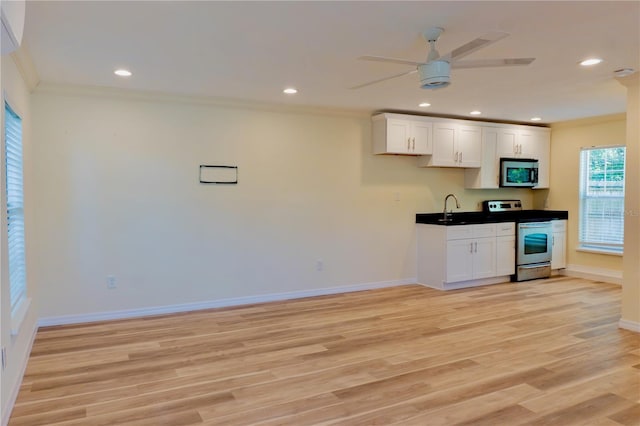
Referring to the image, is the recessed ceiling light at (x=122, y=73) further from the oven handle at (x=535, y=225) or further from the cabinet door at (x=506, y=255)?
the oven handle at (x=535, y=225)

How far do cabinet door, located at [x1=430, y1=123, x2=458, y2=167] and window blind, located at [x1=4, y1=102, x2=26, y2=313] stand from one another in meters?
4.53

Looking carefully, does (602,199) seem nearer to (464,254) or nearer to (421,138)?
(464,254)

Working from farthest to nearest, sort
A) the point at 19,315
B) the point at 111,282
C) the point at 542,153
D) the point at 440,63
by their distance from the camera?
the point at 542,153 < the point at 111,282 < the point at 19,315 < the point at 440,63

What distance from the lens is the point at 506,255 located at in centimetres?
616

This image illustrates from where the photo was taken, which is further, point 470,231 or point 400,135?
point 470,231

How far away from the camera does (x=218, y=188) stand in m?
4.89

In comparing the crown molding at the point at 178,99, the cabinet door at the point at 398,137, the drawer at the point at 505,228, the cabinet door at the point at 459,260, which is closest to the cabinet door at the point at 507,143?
the drawer at the point at 505,228

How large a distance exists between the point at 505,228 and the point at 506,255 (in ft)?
1.23

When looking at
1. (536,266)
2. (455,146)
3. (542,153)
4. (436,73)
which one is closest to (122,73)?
(436,73)

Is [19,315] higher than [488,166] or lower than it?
lower

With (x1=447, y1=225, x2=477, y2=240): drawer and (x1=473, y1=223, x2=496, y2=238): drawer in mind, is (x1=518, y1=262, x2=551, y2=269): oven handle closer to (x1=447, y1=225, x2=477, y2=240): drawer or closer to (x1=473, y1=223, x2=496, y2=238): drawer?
(x1=473, y1=223, x2=496, y2=238): drawer

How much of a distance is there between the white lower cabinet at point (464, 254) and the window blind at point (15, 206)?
4485mm

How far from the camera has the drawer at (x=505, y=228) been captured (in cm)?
609

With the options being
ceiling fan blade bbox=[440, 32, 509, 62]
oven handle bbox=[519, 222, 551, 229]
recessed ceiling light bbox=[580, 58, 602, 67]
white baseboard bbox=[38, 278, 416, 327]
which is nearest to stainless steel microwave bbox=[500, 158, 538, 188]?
oven handle bbox=[519, 222, 551, 229]
